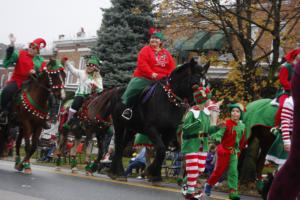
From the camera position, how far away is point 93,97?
1247cm

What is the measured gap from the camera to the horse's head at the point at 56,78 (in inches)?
419

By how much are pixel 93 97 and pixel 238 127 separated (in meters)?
4.72

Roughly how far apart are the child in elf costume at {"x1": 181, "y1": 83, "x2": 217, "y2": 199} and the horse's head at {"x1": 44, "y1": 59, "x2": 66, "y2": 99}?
3899 mm

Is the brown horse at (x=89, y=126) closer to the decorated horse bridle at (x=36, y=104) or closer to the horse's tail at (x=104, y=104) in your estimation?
the horse's tail at (x=104, y=104)

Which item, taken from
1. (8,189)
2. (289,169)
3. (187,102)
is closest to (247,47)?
(187,102)

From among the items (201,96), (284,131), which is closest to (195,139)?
(201,96)

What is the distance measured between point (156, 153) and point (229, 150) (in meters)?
1.43

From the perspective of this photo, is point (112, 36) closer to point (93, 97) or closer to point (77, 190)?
point (93, 97)

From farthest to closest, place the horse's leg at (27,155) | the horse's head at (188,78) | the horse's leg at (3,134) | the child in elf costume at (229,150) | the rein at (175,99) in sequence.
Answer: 1. the horse's leg at (3,134)
2. the horse's leg at (27,155)
3. the rein at (175,99)
4. the horse's head at (188,78)
5. the child in elf costume at (229,150)

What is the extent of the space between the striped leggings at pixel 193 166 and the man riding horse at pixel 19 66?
4.67 meters

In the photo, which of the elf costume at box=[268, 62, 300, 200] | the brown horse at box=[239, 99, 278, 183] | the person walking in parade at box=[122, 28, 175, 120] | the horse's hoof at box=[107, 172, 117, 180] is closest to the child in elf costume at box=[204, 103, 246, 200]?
the brown horse at box=[239, 99, 278, 183]

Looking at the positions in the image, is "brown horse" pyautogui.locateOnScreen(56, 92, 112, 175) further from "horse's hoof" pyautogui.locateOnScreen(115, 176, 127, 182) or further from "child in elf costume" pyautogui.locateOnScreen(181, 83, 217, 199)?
"child in elf costume" pyautogui.locateOnScreen(181, 83, 217, 199)

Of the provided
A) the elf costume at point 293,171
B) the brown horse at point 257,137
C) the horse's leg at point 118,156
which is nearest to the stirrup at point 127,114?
the horse's leg at point 118,156

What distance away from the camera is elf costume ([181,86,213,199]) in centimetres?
718
